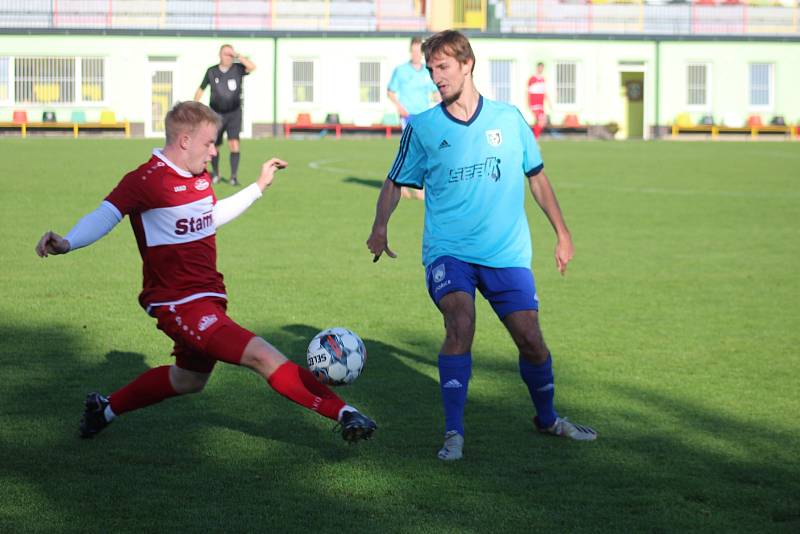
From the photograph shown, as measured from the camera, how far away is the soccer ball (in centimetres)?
582

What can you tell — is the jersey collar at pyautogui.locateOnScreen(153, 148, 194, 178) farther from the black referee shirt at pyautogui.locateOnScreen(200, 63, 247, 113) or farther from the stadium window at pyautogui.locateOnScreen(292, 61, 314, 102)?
the stadium window at pyautogui.locateOnScreen(292, 61, 314, 102)

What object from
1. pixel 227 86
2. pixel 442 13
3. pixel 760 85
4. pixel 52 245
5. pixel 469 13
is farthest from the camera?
pixel 469 13

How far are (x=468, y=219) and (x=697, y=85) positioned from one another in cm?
4611

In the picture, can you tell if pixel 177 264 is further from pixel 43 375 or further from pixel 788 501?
pixel 788 501

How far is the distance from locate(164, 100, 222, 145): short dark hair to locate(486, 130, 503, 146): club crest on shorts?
1.33 metres

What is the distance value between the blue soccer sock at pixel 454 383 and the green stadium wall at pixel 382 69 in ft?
132

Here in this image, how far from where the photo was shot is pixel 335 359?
584 centimetres

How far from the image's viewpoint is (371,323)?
9.42 m

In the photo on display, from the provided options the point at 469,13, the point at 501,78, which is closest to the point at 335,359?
the point at 501,78

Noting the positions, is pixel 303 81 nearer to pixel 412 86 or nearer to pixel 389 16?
pixel 389 16

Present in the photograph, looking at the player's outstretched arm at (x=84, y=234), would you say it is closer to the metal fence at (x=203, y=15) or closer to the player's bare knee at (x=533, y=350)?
the player's bare knee at (x=533, y=350)

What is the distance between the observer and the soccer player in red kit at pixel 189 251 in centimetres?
538

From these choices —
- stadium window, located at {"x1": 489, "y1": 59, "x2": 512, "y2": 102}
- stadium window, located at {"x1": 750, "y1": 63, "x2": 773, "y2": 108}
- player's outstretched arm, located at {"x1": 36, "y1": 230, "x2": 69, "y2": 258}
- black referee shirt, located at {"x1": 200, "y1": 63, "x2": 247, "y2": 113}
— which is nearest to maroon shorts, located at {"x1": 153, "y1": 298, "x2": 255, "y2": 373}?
player's outstretched arm, located at {"x1": 36, "y1": 230, "x2": 69, "y2": 258}

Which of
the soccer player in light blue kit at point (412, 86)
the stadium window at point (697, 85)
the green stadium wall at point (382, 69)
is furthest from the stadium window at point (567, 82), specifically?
the soccer player in light blue kit at point (412, 86)
